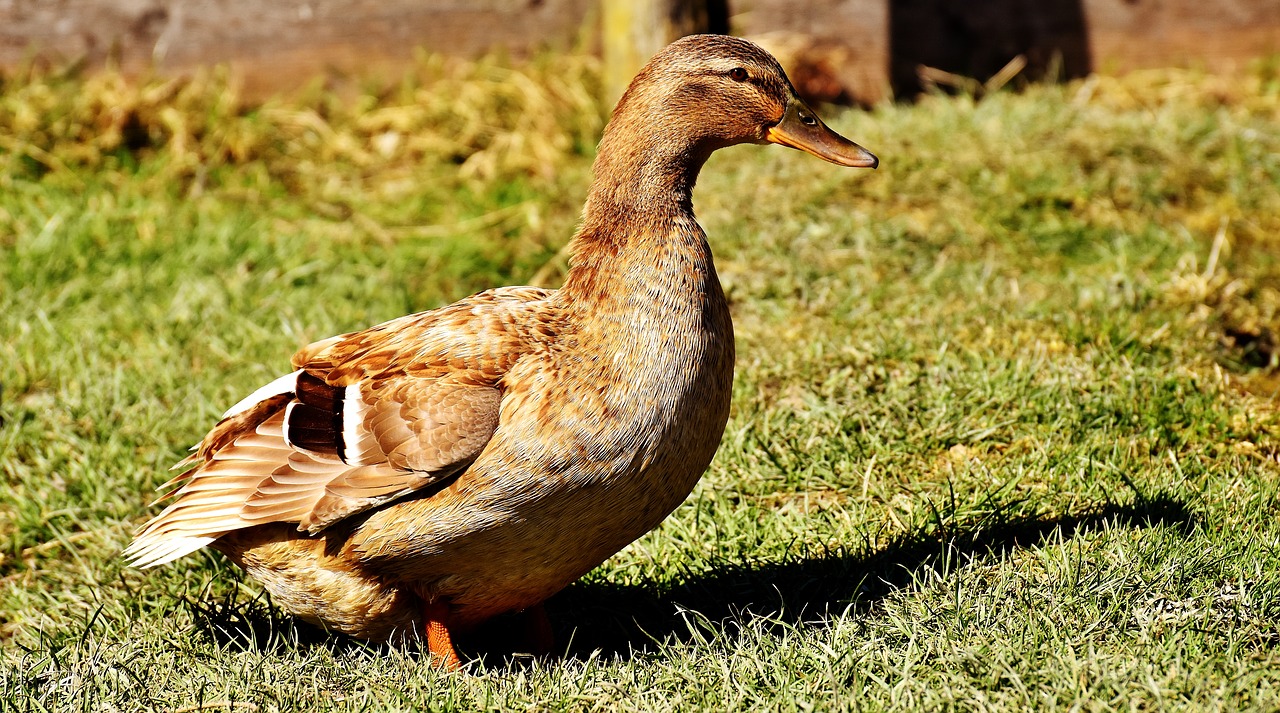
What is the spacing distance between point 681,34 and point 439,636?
14.7ft

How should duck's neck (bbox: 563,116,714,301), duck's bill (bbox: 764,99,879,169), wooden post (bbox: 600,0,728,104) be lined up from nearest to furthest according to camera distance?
1. duck's neck (bbox: 563,116,714,301)
2. duck's bill (bbox: 764,99,879,169)
3. wooden post (bbox: 600,0,728,104)

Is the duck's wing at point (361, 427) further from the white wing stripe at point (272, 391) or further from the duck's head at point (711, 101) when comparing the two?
the duck's head at point (711, 101)

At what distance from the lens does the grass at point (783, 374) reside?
317 cm

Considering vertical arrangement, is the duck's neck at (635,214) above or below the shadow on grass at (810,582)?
above

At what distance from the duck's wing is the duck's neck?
0.64ft

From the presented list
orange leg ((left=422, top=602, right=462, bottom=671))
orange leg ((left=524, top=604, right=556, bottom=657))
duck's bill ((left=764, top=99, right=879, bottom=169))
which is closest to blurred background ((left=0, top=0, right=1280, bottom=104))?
duck's bill ((left=764, top=99, right=879, bottom=169))

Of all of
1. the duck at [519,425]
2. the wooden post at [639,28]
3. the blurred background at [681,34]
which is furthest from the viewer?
the blurred background at [681,34]

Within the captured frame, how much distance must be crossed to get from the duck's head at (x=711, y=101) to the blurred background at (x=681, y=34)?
12.1 feet

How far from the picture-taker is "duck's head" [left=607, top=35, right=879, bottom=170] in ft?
10.9

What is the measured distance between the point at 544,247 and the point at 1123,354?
2.73 m

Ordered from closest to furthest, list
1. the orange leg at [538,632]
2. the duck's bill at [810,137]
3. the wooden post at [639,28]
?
the duck's bill at [810,137] < the orange leg at [538,632] < the wooden post at [639,28]

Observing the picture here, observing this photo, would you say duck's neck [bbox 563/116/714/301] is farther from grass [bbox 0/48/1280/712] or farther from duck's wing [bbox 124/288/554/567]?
grass [bbox 0/48/1280/712]

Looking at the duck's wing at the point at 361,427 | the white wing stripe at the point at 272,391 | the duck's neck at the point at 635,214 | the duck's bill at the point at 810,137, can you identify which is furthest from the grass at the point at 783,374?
the duck's bill at the point at 810,137

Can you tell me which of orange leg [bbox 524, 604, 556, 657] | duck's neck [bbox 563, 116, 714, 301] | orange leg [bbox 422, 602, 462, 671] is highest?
duck's neck [bbox 563, 116, 714, 301]
